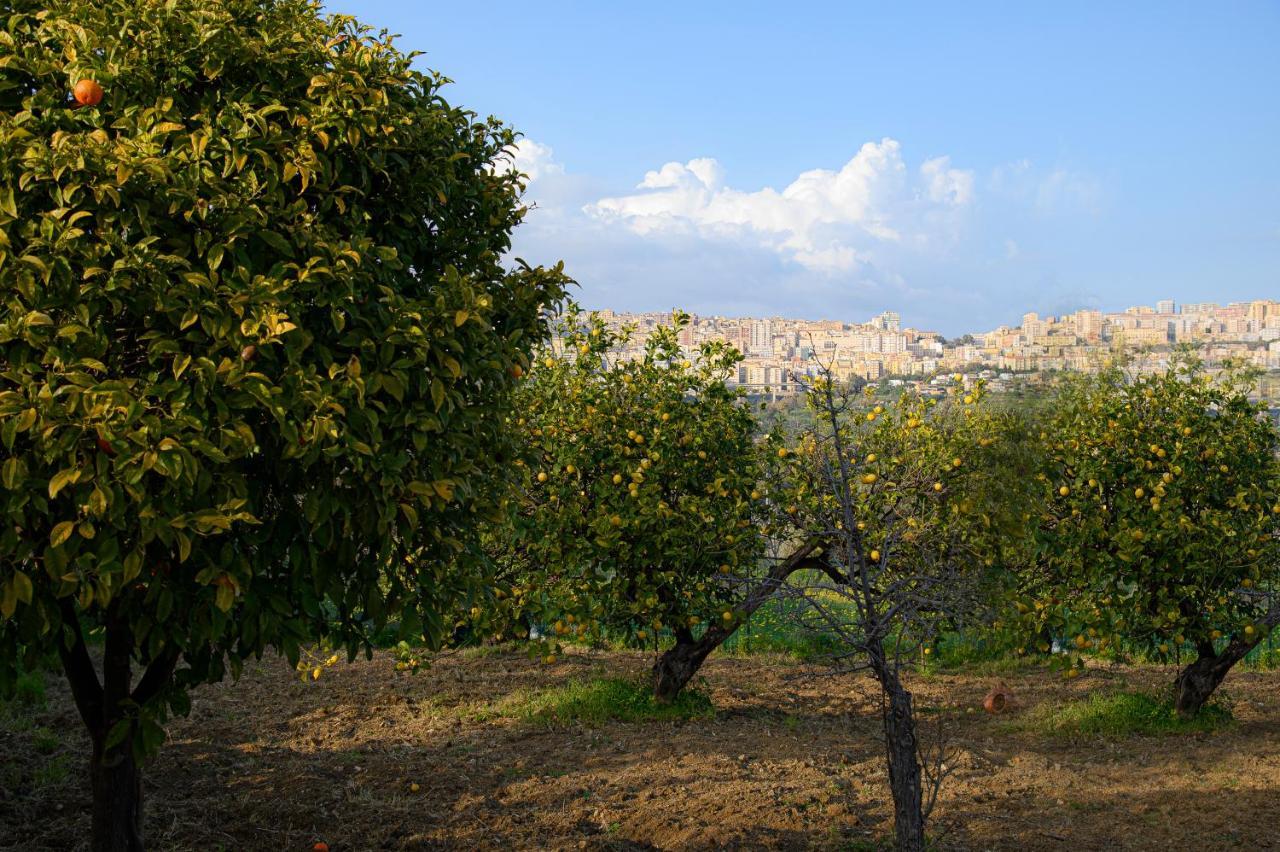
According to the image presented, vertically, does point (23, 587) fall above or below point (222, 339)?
below

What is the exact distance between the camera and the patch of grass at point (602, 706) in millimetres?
8375

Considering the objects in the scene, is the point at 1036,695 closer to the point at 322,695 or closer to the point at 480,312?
the point at 322,695

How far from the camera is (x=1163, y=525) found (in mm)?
7844

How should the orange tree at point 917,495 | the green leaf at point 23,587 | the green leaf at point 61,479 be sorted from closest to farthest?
the green leaf at point 61,479 < the green leaf at point 23,587 < the orange tree at point 917,495

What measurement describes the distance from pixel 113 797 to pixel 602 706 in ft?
14.7

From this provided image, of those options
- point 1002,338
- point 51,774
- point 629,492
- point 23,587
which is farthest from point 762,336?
point 23,587

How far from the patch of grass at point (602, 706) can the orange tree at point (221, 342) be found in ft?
14.4

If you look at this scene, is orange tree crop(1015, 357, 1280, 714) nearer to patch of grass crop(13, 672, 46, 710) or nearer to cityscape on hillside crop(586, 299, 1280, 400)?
patch of grass crop(13, 672, 46, 710)

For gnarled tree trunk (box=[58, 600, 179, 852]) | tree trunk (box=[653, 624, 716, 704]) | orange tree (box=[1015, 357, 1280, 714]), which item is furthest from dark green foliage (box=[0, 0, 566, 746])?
orange tree (box=[1015, 357, 1280, 714])

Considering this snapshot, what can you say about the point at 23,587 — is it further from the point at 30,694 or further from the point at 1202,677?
the point at 1202,677

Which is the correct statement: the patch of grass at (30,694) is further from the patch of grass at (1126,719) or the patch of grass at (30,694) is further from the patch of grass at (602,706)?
the patch of grass at (1126,719)

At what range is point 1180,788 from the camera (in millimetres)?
6691

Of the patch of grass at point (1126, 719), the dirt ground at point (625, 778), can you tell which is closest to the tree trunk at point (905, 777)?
the dirt ground at point (625, 778)

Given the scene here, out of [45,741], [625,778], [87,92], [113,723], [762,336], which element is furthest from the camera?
[762,336]
